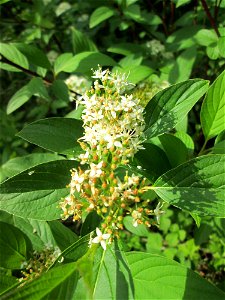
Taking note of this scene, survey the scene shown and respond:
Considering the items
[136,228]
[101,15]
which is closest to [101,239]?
[136,228]

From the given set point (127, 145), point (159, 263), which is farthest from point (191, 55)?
point (159, 263)

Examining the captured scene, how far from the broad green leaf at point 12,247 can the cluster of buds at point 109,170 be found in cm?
42

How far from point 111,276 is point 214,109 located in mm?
666

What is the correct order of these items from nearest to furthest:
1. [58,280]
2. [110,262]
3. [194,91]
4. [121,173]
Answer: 1. [58,280]
2. [110,262]
3. [194,91]
4. [121,173]

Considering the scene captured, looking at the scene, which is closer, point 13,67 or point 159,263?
point 159,263

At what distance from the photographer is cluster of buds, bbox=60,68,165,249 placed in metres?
1.10

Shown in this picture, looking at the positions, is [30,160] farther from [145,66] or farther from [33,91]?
[145,66]

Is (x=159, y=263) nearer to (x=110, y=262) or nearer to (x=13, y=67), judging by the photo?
(x=110, y=262)

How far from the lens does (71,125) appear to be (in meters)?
1.33

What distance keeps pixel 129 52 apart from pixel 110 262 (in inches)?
63.7

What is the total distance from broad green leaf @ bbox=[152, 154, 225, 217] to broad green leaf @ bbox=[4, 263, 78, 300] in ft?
1.26

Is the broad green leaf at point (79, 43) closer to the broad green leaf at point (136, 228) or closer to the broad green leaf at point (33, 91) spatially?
the broad green leaf at point (33, 91)

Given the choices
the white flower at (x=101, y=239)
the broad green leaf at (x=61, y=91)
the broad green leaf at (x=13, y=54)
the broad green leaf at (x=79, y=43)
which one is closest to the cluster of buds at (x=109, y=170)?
the white flower at (x=101, y=239)

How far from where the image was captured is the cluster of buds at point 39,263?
142 cm
